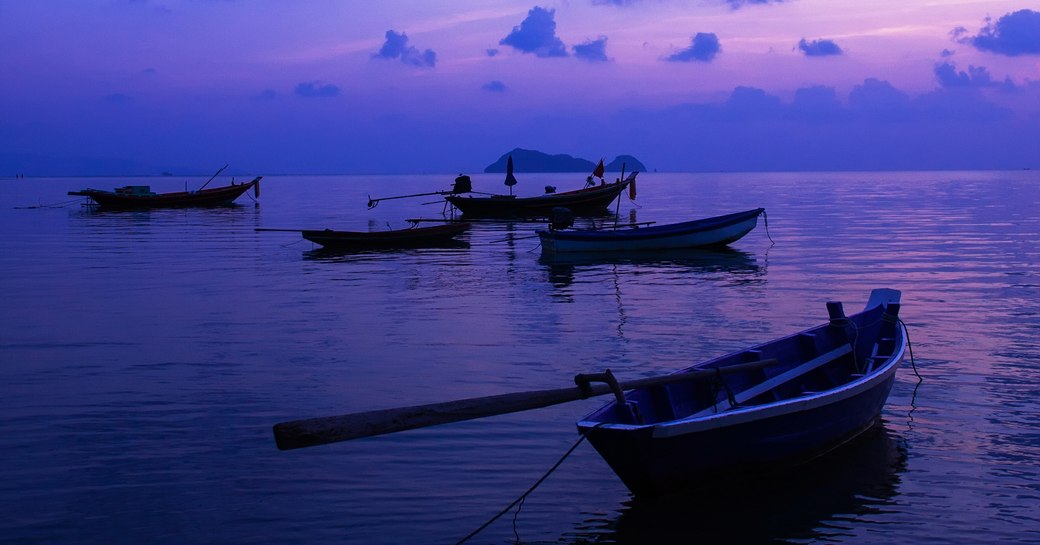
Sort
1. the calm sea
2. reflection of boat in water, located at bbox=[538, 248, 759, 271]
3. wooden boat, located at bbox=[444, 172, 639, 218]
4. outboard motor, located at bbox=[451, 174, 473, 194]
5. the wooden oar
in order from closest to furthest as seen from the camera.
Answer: the wooden oar
the calm sea
reflection of boat in water, located at bbox=[538, 248, 759, 271]
outboard motor, located at bbox=[451, 174, 473, 194]
wooden boat, located at bbox=[444, 172, 639, 218]

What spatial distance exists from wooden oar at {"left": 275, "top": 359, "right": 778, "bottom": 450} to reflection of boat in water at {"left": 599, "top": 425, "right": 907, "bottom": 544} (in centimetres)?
111

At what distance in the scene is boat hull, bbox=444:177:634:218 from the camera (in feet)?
174

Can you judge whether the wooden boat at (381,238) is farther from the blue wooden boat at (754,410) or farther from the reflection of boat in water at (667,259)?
the blue wooden boat at (754,410)

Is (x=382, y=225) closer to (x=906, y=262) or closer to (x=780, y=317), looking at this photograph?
(x=906, y=262)

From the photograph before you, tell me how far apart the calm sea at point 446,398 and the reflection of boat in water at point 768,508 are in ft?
0.09

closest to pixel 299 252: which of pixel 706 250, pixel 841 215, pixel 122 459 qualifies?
pixel 706 250

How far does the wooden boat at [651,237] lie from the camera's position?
3144 centimetres

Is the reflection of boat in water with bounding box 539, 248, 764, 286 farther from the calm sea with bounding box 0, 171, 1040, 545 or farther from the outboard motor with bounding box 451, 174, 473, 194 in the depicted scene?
the outboard motor with bounding box 451, 174, 473, 194

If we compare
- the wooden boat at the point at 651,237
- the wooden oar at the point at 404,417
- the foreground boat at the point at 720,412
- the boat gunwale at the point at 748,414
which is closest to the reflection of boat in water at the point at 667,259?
the wooden boat at the point at 651,237

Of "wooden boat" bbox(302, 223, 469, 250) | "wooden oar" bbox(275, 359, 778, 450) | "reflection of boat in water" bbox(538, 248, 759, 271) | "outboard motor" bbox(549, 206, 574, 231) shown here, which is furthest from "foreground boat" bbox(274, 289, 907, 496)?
"wooden boat" bbox(302, 223, 469, 250)

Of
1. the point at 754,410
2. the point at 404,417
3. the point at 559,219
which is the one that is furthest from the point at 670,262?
the point at 404,417

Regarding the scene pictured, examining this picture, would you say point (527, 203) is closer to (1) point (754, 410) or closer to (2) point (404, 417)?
(1) point (754, 410)

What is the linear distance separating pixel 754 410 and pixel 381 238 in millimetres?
27837

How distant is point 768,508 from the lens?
848cm
